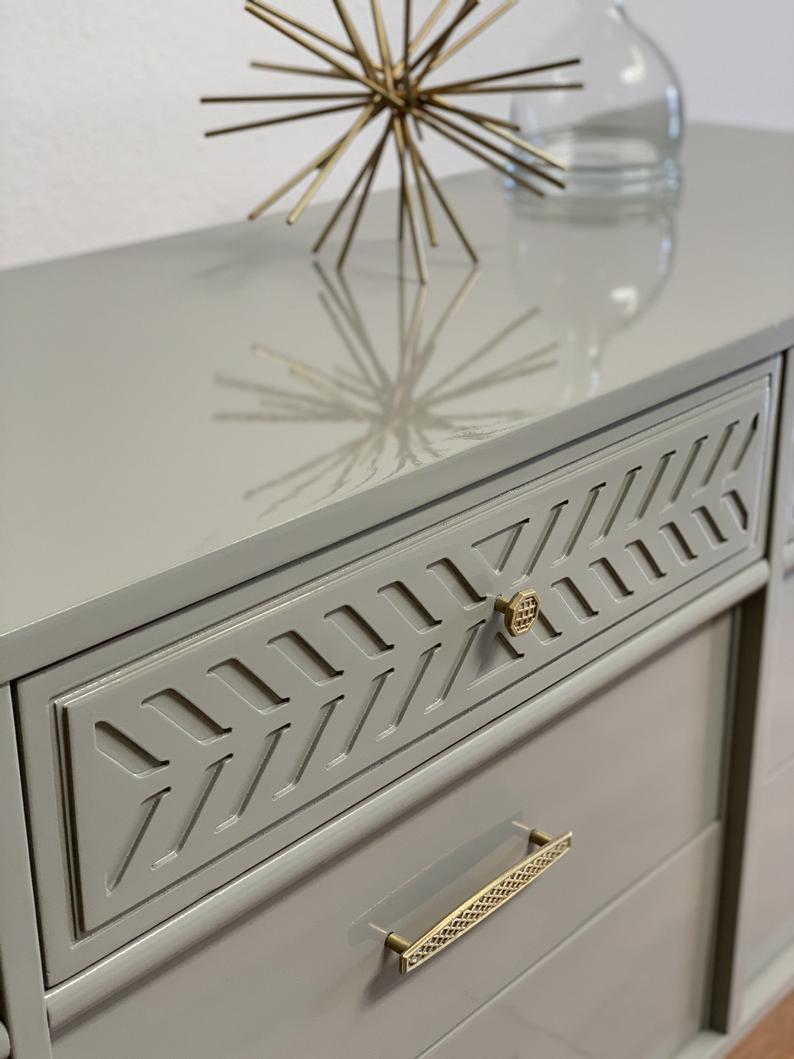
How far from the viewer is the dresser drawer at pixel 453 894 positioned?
64 cm

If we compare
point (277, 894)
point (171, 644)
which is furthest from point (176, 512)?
point (277, 894)

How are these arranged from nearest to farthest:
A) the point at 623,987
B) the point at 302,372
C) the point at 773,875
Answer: the point at 302,372 → the point at 623,987 → the point at 773,875

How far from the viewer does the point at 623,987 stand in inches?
38.5

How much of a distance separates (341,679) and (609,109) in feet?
2.40

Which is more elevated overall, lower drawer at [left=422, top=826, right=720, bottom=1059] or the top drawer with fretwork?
the top drawer with fretwork

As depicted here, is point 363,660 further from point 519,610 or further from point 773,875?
point 773,875

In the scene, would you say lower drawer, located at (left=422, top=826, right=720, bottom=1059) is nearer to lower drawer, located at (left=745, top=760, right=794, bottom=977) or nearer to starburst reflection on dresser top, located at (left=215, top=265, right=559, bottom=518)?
lower drawer, located at (left=745, top=760, right=794, bottom=977)

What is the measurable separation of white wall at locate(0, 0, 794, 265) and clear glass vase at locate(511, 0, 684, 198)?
103mm

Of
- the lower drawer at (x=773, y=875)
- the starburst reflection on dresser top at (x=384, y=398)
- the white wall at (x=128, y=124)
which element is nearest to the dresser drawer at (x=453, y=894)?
the lower drawer at (x=773, y=875)

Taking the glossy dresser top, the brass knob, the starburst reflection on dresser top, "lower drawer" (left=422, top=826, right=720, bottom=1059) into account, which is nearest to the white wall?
the glossy dresser top

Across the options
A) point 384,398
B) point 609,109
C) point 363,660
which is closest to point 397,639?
point 363,660

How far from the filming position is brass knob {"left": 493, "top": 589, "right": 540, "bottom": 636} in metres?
0.71

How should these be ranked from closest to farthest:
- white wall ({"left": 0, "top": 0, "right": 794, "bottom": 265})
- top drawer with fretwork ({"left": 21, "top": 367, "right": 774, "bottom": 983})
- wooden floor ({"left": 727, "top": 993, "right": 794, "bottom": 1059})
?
top drawer with fretwork ({"left": 21, "top": 367, "right": 774, "bottom": 983}) < white wall ({"left": 0, "top": 0, "right": 794, "bottom": 265}) < wooden floor ({"left": 727, "top": 993, "right": 794, "bottom": 1059})

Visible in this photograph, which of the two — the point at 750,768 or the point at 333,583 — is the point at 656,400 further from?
the point at 750,768
